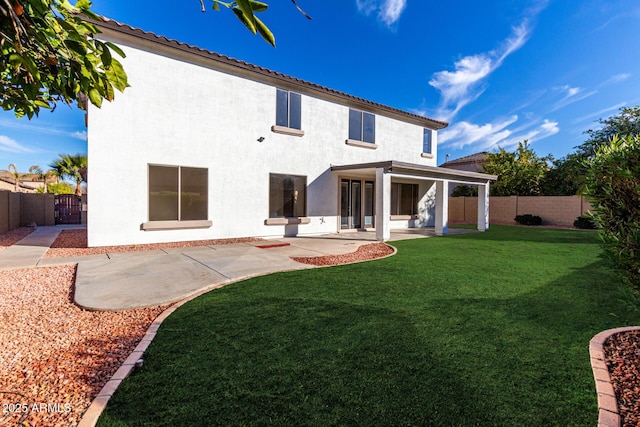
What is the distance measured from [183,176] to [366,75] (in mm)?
13422

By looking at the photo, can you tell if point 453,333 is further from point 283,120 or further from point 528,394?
point 283,120

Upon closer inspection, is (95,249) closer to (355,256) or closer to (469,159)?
(355,256)

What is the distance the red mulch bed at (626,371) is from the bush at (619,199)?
0.79 meters

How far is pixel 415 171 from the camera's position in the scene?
43.3ft

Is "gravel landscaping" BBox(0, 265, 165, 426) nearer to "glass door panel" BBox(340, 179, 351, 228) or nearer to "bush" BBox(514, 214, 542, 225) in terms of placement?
"glass door panel" BBox(340, 179, 351, 228)

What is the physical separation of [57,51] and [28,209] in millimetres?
21645

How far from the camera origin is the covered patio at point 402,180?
12.1 meters

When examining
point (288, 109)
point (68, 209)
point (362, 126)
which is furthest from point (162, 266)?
point (68, 209)

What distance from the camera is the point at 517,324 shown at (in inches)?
157

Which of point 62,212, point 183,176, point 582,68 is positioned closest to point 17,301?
point 183,176

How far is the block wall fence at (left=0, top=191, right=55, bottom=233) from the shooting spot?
15089 mm

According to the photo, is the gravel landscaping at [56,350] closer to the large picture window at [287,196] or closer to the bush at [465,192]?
the large picture window at [287,196]

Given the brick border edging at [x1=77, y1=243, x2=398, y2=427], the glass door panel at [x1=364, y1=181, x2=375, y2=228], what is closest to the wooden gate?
the glass door panel at [x1=364, y1=181, x2=375, y2=228]

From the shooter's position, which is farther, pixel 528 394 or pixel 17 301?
pixel 17 301
